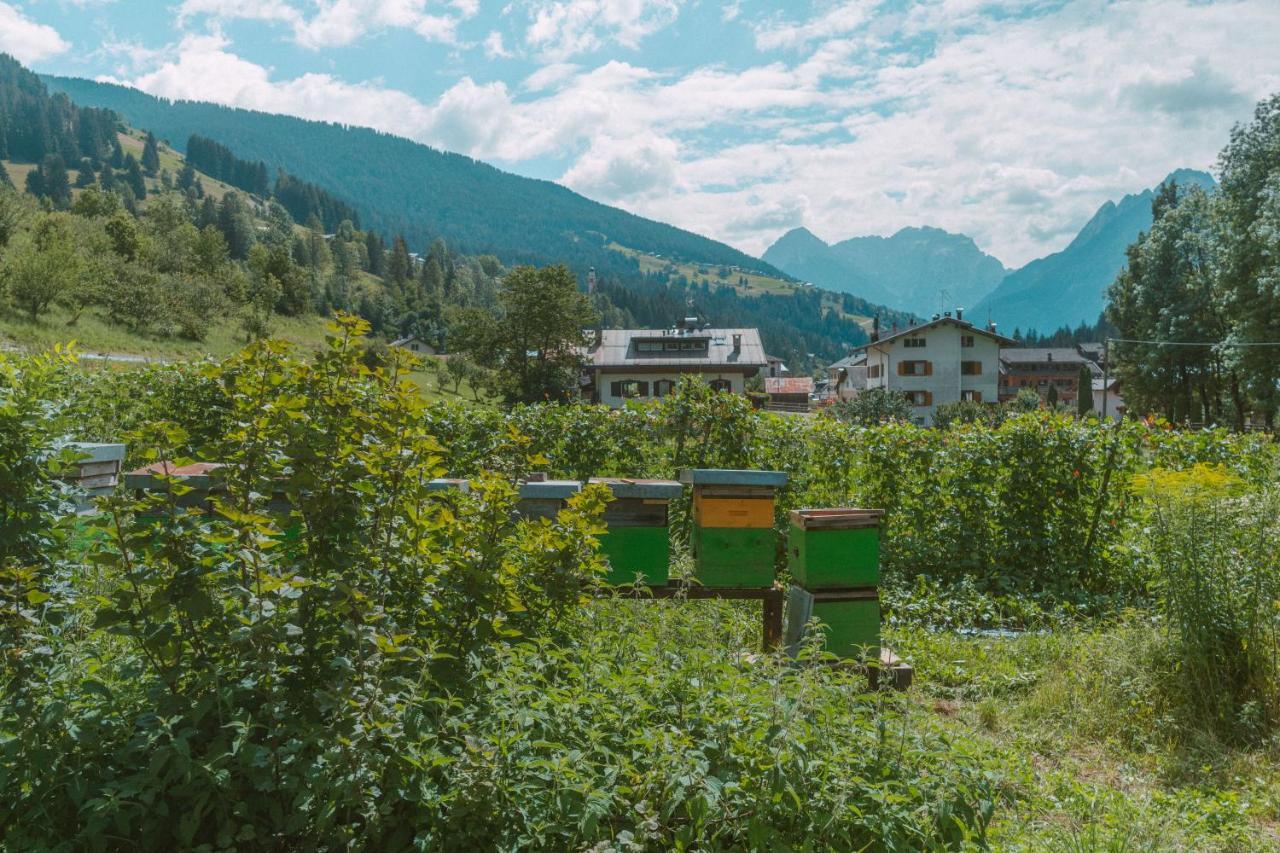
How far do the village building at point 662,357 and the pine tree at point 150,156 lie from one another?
148m

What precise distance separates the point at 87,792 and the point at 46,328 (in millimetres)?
59228

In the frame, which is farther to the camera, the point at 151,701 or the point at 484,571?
the point at 484,571

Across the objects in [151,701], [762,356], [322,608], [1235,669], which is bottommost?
[1235,669]

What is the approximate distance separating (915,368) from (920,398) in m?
2.63

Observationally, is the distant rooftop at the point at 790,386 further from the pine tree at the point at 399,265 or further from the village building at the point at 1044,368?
the pine tree at the point at 399,265

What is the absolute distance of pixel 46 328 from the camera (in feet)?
166

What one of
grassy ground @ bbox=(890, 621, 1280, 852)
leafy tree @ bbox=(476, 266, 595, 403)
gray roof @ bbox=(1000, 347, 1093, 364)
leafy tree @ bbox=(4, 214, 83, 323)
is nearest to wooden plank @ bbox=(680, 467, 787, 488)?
grassy ground @ bbox=(890, 621, 1280, 852)

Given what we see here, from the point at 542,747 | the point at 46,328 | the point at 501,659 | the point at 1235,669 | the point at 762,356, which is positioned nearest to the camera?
the point at 542,747

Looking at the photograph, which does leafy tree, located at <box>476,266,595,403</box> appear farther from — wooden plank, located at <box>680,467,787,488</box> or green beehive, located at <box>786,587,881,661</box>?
green beehive, located at <box>786,587,881,661</box>

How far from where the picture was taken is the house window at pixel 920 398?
7125 centimetres

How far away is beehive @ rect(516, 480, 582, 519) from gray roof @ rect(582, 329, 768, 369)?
66.3 metres

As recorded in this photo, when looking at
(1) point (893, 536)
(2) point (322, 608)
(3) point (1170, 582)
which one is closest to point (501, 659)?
(2) point (322, 608)

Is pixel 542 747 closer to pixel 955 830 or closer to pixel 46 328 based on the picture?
pixel 955 830

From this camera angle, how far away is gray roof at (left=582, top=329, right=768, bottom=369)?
7350 cm
